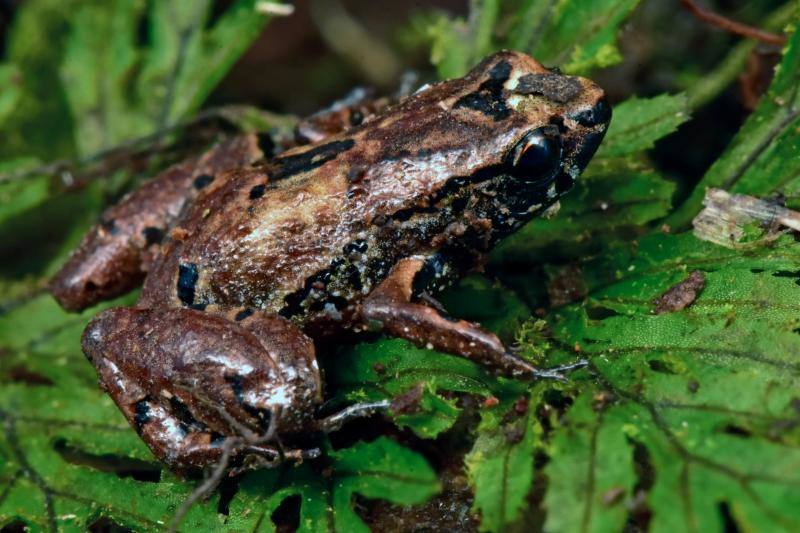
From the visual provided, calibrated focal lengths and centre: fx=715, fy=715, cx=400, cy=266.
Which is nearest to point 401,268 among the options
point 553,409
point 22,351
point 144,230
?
point 553,409

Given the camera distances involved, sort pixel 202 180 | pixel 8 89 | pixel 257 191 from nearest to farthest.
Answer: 1. pixel 257 191
2. pixel 202 180
3. pixel 8 89

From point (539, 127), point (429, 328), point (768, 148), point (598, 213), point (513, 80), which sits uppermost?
point (513, 80)

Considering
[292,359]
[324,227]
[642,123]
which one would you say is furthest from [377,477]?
[642,123]

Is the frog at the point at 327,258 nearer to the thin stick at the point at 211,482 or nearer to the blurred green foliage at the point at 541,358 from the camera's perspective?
the thin stick at the point at 211,482

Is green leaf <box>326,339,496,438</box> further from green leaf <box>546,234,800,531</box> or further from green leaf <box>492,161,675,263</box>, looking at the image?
green leaf <box>492,161,675,263</box>

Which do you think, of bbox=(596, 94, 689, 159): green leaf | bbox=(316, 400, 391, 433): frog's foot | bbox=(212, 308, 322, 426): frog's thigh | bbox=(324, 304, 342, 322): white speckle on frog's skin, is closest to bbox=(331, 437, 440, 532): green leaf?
bbox=(316, 400, 391, 433): frog's foot

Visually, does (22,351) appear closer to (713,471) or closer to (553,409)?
(553,409)

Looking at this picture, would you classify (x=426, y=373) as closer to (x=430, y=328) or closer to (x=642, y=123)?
(x=430, y=328)
